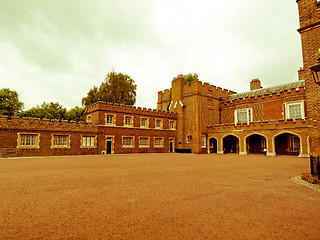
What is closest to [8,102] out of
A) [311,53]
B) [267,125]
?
[267,125]

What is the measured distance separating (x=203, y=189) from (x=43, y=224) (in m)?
4.37

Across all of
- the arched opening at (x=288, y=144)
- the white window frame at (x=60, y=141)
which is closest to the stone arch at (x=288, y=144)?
the arched opening at (x=288, y=144)

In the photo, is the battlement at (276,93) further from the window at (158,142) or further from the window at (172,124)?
the window at (158,142)

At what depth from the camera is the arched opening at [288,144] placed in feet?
74.6

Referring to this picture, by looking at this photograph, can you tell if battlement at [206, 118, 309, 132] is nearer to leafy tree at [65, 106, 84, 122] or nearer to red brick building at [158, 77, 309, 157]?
red brick building at [158, 77, 309, 157]

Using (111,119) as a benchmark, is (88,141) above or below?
below

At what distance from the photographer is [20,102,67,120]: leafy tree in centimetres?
3847

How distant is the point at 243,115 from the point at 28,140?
89.0 ft

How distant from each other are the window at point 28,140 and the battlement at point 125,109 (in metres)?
7.52

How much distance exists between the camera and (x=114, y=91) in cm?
3781

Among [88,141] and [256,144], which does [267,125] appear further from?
[88,141]

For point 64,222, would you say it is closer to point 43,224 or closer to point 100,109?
point 43,224

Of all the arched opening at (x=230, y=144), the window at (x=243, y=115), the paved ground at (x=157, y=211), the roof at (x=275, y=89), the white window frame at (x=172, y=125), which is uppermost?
the roof at (x=275, y=89)

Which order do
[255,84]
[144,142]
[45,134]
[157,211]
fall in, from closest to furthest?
1. [157,211]
2. [45,134]
3. [144,142]
4. [255,84]
